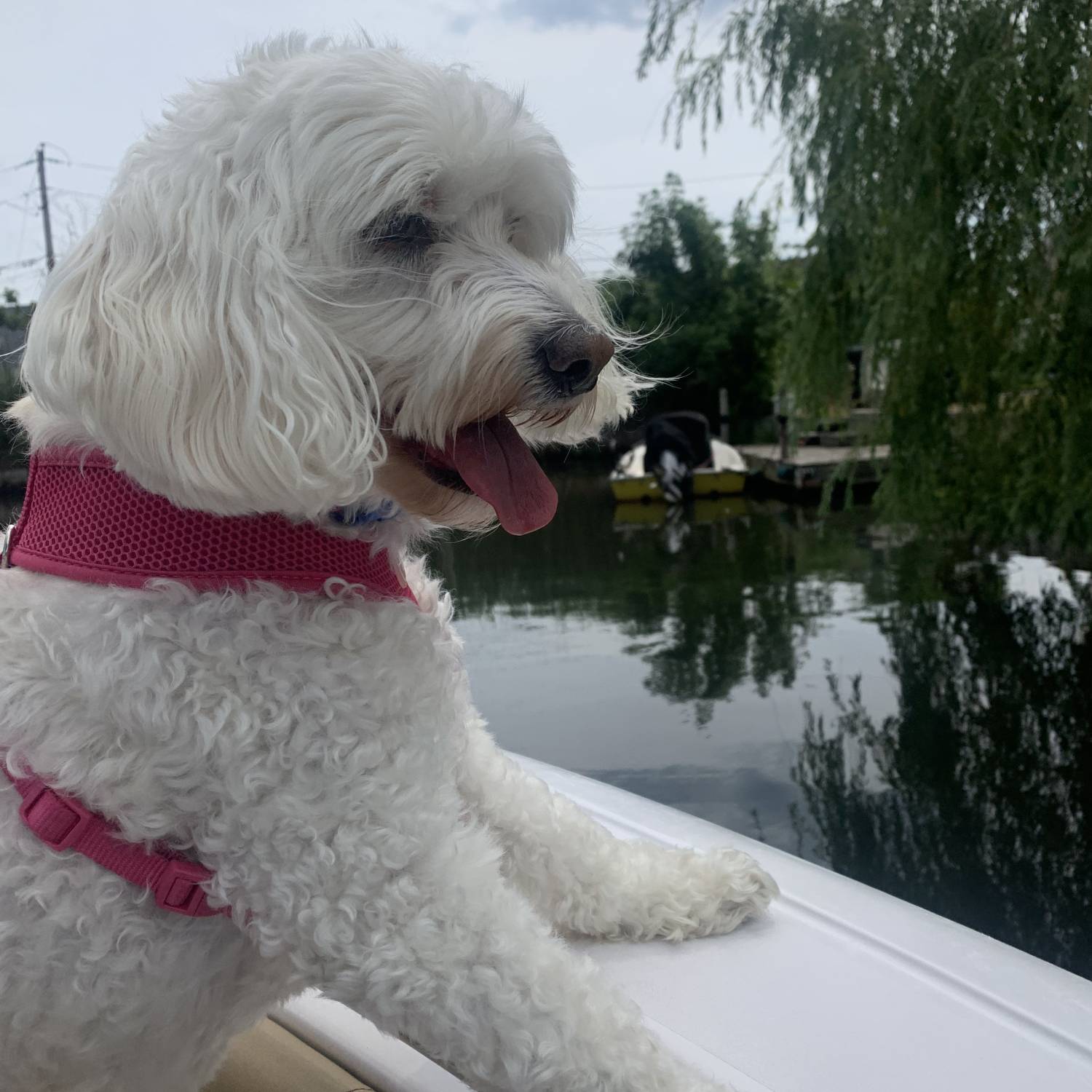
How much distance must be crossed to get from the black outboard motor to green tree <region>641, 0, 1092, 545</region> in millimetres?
6908

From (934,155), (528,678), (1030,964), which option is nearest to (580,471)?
Result: (528,678)

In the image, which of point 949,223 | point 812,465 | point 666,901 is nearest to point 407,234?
point 666,901

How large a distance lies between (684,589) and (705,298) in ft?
17.5

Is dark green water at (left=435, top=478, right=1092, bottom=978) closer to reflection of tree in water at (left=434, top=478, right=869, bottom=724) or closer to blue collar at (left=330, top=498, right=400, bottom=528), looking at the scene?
reflection of tree in water at (left=434, top=478, right=869, bottom=724)

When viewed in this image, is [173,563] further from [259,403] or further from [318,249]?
[318,249]

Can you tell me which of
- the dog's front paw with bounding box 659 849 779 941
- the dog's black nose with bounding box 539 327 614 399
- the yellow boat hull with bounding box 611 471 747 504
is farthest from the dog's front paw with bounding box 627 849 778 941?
the yellow boat hull with bounding box 611 471 747 504

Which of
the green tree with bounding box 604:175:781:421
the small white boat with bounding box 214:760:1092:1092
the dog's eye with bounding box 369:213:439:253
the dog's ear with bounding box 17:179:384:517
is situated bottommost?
the small white boat with bounding box 214:760:1092:1092

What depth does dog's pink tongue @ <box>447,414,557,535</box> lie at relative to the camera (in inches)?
42.3

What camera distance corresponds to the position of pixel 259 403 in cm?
94

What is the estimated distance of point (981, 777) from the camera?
3330 millimetres

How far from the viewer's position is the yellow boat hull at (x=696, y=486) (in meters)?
10.9

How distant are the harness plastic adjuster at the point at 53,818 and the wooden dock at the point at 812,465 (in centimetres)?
365

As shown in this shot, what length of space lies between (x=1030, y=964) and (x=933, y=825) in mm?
1849

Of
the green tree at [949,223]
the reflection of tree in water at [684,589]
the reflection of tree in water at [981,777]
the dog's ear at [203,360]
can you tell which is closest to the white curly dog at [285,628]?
the dog's ear at [203,360]
